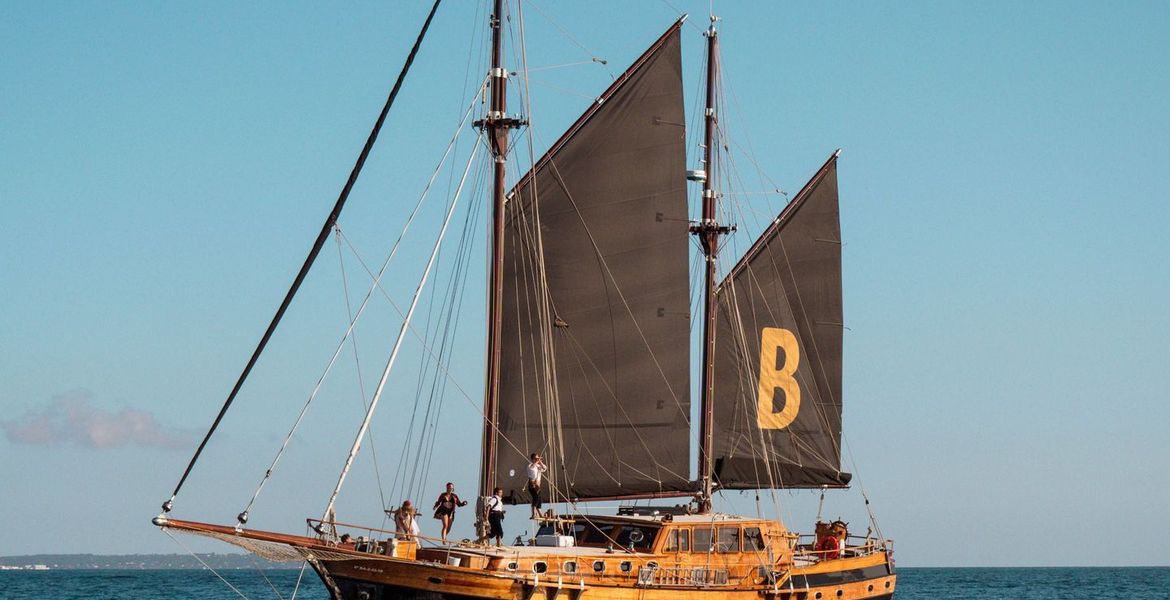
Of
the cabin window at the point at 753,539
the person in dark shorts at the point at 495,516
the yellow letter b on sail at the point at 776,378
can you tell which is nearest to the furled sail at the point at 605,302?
the person in dark shorts at the point at 495,516

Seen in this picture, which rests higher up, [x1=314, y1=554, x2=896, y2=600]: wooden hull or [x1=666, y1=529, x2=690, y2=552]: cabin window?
[x1=666, y1=529, x2=690, y2=552]: cabin window

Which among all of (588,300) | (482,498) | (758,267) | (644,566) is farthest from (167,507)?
(758,267)

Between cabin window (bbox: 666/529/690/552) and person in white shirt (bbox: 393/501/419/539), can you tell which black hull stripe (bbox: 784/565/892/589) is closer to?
cabin window (bbox: 666/529/690/552)

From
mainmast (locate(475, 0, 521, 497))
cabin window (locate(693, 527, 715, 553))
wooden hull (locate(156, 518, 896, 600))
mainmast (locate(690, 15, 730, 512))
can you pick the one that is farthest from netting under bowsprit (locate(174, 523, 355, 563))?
mainmast (locate(690, 15, 730, 512))

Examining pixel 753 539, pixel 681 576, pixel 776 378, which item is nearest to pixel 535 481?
pixel 681 576

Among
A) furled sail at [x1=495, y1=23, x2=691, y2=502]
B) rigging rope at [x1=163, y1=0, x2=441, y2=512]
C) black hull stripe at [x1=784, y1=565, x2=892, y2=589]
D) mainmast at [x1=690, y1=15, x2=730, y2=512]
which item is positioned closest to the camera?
rigging rope at [x1=163, y1=0, x2=441, y2=512]

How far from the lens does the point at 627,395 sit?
5272 cm

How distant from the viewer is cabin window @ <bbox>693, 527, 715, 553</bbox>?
47.2 meters

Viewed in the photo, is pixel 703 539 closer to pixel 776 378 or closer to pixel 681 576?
pixel 681 576

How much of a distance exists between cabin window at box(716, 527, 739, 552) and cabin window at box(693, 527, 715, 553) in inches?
14.4

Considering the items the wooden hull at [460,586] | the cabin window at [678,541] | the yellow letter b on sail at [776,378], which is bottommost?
the wooden hull at [460,586]

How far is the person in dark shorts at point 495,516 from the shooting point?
4544 centimetres

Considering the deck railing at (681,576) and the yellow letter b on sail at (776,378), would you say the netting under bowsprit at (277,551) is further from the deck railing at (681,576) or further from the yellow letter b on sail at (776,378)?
the yellow letter b on sail at (776,378)

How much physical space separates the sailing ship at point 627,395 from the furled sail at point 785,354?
9 centimetres
